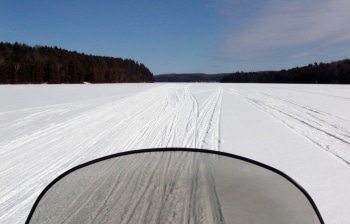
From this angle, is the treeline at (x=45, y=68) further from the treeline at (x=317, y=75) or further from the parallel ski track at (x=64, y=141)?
the parallel ski track at (x=64, y=141)

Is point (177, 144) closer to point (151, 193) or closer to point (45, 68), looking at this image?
point (151, 193)

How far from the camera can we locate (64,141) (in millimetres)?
6055

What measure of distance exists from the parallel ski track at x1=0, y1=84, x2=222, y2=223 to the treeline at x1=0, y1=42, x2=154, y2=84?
2511 inches

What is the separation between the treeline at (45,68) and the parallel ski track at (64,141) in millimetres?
63771

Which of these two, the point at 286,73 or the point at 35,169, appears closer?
the point at 35,169

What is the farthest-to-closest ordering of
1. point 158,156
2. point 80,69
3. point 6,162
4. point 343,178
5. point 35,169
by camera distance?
point 80,69
point 6,162
point 35,169
point 343,178
point 158,156

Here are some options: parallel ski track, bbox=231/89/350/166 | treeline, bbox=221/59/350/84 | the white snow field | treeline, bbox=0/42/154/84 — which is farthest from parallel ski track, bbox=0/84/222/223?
treeline, bbox=221/59/350/84

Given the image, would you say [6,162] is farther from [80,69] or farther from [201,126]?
[80,69]

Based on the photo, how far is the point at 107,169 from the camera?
5.50ft

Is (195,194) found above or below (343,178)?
above

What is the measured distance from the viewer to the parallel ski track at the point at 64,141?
357cm

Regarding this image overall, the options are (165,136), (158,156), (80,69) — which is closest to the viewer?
(158,156)

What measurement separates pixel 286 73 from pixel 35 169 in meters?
111

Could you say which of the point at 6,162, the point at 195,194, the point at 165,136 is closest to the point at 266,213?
the point at 195,194
